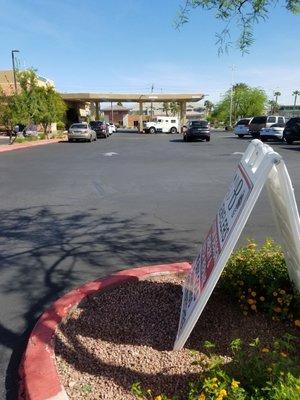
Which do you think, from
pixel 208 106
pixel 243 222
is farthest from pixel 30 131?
pixel 208 106

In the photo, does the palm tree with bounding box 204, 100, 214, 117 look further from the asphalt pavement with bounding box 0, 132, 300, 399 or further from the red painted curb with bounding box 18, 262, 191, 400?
the red painted curb with bounding box 18, 262, 191, 400

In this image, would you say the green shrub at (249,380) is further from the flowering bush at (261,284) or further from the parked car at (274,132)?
the parked car at (274,132)

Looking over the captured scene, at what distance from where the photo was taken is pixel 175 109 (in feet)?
364

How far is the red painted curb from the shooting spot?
260 cm

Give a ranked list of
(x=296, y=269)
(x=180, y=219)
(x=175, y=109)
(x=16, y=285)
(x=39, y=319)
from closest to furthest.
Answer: (x=296, y=269) → (x=39, y=319) → (x=16, y=285) → (x=180, y=219) → (x=175, y=109)

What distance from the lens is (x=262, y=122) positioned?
120 feet

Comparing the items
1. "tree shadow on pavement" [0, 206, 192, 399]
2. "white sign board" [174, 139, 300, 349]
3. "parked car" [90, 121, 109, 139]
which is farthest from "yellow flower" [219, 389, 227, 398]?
"parked car" [90, 121, 109, 139]

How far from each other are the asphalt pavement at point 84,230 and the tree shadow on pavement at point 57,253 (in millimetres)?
11

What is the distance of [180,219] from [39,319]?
410cm

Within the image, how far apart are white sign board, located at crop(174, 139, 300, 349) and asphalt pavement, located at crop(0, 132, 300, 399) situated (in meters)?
1.40

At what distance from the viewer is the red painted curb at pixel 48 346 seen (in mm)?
2600

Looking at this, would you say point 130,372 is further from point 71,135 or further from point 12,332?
point 71,135

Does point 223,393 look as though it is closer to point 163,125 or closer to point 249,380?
point 249,380

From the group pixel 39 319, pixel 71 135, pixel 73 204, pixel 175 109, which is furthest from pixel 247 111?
pixel 39 319
